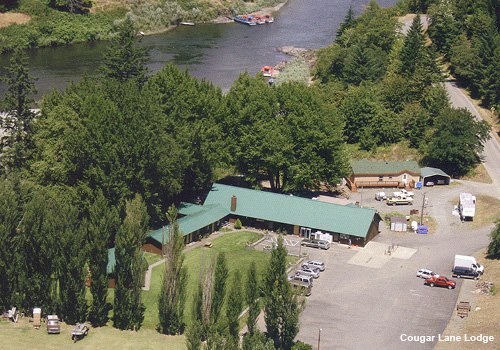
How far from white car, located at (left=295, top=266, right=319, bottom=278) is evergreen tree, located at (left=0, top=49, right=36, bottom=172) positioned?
26.0 metres

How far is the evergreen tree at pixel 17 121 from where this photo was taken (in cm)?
7256

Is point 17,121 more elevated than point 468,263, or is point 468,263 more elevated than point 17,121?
point 17,121

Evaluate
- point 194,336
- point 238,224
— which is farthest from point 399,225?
point 194,336

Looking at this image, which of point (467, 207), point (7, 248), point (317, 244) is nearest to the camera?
point (7, 248)

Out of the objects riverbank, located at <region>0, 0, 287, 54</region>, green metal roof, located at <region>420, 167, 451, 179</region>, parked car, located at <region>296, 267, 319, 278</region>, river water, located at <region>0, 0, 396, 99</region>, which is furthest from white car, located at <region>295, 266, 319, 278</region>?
riverbank, located at <region>0, 0, 287, 54</region>

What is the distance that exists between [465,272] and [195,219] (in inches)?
866

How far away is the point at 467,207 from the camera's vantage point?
241 feet

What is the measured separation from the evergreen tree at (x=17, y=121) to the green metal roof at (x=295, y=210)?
53.7 ft

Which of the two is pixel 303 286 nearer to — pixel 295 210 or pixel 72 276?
pixel 295 210

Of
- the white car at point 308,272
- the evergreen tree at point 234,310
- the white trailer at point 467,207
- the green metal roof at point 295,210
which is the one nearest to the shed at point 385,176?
the white trailer at point 467,207

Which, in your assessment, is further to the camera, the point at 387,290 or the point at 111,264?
the point at 111,264

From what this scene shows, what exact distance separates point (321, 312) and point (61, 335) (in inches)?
671

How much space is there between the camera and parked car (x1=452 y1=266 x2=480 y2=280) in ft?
205

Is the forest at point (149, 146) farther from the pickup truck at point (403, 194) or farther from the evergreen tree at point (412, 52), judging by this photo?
the pickup truck at point (403, 194)
